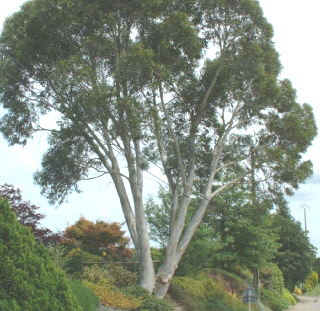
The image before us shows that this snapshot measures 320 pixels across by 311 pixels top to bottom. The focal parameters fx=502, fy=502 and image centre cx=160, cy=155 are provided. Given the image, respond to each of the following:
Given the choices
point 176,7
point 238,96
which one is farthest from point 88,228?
point 176,7

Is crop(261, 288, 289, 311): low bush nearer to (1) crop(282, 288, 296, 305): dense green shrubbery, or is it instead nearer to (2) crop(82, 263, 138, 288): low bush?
(1) crop(282, 288, 296, 305): dense green shrubbery

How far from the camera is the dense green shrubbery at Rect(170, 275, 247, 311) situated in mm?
19844

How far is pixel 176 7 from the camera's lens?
2041cm

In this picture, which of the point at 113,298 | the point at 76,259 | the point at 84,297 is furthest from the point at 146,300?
the point at 84,297

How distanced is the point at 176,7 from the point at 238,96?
4622 mm

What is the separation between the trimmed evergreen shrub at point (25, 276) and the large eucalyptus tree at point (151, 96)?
39.0ft

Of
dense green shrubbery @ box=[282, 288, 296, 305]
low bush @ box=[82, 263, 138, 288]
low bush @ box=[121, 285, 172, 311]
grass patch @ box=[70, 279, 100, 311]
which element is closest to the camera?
grass patch @ box=[70, 279, 100, 311]

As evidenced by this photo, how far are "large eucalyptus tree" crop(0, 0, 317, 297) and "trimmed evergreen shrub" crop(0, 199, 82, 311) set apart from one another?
39.0 ft

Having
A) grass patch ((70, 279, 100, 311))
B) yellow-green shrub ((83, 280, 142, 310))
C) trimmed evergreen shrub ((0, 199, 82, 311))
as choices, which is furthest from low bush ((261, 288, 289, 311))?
trimmed evergreen shrub ((0, 199, 82, 311))

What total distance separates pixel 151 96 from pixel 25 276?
15383 mm

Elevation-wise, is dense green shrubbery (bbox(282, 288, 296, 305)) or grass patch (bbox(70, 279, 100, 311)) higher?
dense green shrubbery (bbox(282, 288, 296, 305))

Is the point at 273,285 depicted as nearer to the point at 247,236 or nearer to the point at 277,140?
the point at 247,236

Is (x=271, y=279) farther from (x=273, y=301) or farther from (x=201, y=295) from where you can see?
(x=201, y=295)

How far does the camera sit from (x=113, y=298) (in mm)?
15414
